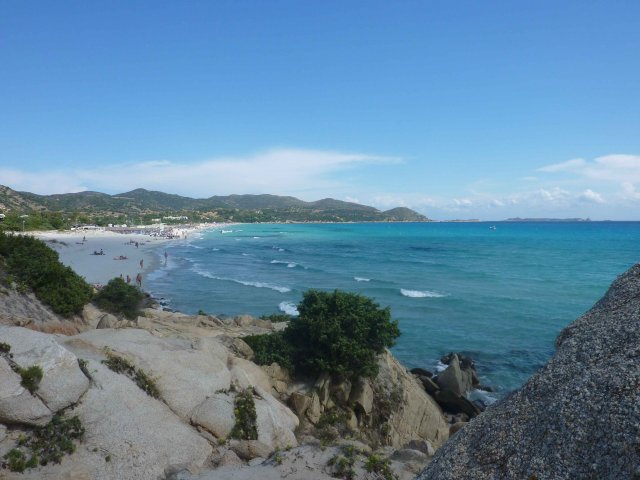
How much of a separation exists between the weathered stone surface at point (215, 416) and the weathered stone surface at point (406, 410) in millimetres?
6721

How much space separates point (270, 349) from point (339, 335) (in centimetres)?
294

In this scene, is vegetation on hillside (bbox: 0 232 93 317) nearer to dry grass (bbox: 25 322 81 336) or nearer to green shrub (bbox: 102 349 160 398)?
dry grass (bbox: 25 322 81 336)

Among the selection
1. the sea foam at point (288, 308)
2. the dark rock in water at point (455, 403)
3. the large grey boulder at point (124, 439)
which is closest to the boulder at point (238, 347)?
the large grey boulder at point (124, 439)

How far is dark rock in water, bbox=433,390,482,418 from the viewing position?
20.6m

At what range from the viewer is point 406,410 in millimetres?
17859

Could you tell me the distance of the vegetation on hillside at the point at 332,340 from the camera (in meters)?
17.2

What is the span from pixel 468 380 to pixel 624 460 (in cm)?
1940

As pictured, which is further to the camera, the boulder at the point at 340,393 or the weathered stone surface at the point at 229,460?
the boulder at the point at 340,393

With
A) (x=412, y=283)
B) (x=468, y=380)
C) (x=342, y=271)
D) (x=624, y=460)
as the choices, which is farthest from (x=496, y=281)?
(x=624, y=460)

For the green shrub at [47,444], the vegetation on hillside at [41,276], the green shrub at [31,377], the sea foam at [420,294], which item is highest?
the vegetation on hillside at [41,276]

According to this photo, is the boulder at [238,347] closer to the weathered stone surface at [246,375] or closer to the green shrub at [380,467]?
the weathered stone surface at [246,375]

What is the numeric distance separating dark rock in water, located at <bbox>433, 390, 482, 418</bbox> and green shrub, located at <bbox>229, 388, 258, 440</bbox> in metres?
10.8

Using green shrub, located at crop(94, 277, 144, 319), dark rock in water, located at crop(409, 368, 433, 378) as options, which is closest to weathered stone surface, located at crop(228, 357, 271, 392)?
dark rock in water, located at crop(409, 368, 433, 378)

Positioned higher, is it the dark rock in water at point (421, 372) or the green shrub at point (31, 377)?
the green shrub at point (31, 377)
